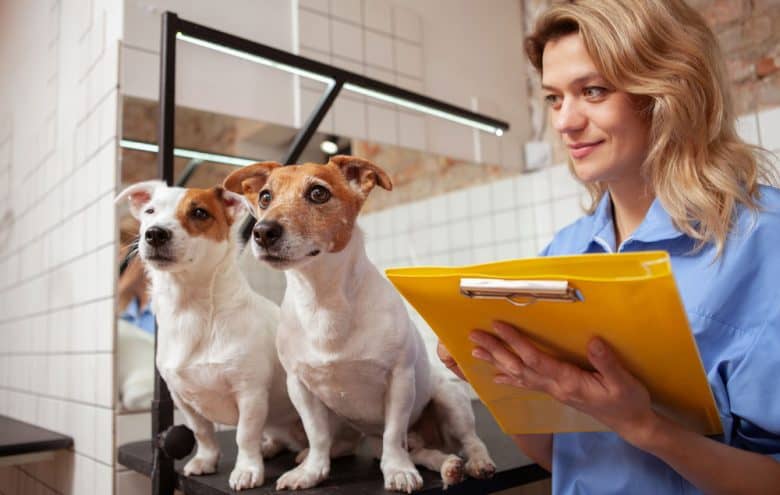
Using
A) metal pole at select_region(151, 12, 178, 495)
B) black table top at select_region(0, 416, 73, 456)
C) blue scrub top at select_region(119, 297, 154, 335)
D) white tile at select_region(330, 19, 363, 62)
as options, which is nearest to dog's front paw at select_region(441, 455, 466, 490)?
A: metal pole at select_region(151, 12, 178, 495)

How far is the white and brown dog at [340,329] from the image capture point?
2.78ft

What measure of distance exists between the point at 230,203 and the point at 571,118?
585mm

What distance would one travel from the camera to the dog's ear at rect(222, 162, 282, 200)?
2.92 feet

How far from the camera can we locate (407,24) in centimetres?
229

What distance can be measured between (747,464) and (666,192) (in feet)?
1.17

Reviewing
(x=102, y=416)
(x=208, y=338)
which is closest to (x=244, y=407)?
(x=208, y=338)

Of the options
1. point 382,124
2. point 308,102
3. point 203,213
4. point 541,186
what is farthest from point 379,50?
point 203,213

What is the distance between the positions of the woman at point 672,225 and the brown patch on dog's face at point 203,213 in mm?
463

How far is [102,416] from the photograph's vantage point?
139 centimetres

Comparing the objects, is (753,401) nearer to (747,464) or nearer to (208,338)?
(747,464)

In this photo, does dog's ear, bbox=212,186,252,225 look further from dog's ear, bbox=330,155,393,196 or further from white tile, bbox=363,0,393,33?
white tile, bbox=363,0,393,33

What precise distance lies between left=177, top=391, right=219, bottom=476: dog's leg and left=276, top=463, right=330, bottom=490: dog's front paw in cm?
19

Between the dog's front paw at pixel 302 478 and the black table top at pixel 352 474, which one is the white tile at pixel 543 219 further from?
the dog's front paw at pixel 302 478

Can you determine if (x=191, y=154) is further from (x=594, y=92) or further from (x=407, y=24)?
(x=407, y=24)
